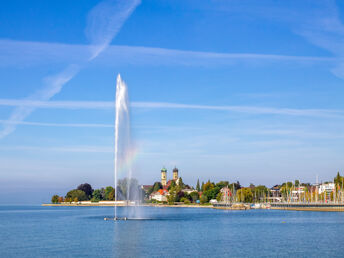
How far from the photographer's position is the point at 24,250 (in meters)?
56.8

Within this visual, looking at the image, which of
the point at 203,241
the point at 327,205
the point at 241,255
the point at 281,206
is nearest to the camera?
the point at 241,255

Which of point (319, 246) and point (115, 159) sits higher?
point (115, 159)

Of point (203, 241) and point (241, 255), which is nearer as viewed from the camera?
point (241, 255)

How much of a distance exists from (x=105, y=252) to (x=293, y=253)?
21.7 m

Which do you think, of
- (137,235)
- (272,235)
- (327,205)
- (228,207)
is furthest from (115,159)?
(228,207)

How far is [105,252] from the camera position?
5416cm

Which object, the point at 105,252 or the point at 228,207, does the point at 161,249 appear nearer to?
the point at 105,252

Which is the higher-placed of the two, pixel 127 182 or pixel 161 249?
pixel 127 182

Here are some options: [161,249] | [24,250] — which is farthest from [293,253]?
[24,250]

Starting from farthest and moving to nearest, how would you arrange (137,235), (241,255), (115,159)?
(115,159)
(137,235)
(241,255)

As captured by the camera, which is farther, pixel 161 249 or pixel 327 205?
pixel 327 205

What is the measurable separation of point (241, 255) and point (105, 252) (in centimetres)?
1571

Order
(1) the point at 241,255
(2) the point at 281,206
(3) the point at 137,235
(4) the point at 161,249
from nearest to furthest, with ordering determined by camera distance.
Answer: (1) the point at 241,255 → (4) the point at 161,249 → (3) the point at 137,235 → (2) the point at 281,206

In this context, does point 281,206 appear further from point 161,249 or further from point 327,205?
point 161,249
